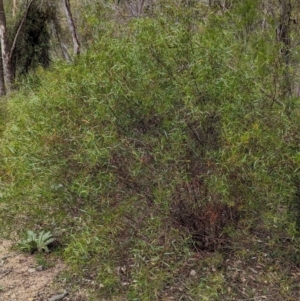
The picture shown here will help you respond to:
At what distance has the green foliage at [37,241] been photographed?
3.43 metres

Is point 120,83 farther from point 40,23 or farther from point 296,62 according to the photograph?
point 40,23

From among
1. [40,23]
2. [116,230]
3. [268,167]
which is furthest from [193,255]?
[40,23]

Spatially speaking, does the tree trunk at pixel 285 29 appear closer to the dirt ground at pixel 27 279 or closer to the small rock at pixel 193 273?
the small rock at pixel 193 273

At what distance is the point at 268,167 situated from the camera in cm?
254

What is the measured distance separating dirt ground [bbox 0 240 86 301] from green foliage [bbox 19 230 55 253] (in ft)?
0.34

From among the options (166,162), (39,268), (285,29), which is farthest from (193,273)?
(285,29)

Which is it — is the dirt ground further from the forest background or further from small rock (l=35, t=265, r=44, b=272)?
the forest background

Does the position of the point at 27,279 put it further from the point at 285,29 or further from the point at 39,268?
the point at 285,29

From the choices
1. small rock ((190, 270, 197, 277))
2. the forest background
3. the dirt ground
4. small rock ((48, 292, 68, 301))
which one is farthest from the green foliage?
small rock ((190, 270, 197, 277))

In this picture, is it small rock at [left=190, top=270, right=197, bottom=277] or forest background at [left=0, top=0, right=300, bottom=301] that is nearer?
forest background at [left=0, top=0, right=300, bottom=301]

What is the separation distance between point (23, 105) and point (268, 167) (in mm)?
1911

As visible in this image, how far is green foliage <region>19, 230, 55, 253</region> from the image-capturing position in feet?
11.2

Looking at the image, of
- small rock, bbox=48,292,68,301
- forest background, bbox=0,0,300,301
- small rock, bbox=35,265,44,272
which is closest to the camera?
forest background, bbox=0,0,300,301

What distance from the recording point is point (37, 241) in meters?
3.44
